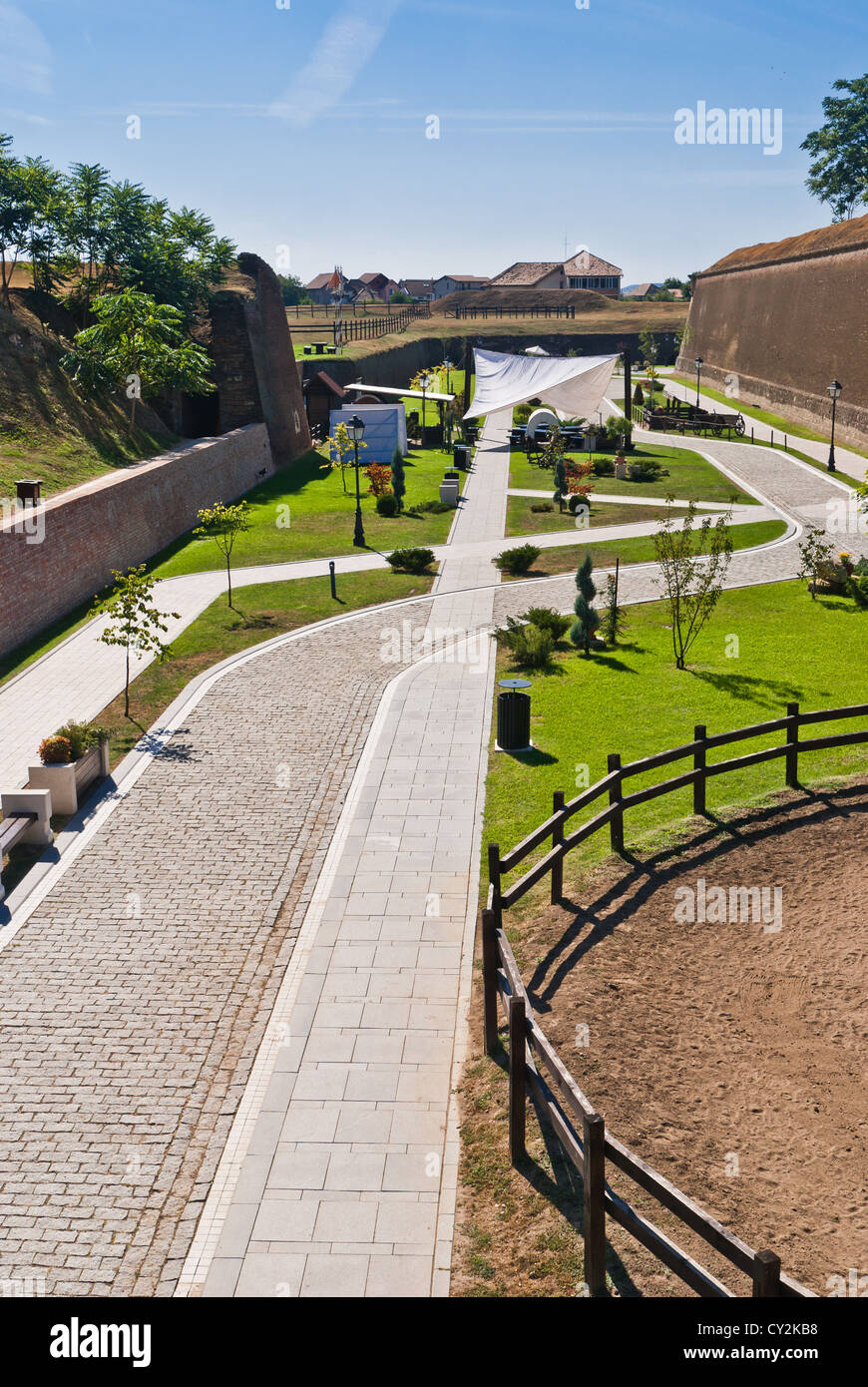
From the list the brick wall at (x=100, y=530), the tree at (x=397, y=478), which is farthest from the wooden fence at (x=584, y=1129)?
the tree at (x=397, y=478)

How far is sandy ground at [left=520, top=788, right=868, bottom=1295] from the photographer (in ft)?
21.1

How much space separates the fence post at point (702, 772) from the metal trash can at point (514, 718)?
260cm

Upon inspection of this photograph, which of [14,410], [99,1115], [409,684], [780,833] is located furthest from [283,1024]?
[14,410]

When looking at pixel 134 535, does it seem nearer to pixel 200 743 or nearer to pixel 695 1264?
pixel 200 743

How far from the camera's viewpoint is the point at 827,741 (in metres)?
12.1

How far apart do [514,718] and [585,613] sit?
4680 millimetres

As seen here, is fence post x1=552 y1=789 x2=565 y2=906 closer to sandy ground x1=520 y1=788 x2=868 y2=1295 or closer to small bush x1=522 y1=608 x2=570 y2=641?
sandy ground x1=520 y1=788 x2=868 y2=1295

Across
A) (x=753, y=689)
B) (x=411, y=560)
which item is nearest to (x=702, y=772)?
(x=753, y=689)

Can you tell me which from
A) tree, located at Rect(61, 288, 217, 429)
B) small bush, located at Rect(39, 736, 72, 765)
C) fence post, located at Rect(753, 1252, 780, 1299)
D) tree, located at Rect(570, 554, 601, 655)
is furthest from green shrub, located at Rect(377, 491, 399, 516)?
fence post, located at Rect(753, 1252, 780, 1299)

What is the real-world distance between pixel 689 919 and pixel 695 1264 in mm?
4605

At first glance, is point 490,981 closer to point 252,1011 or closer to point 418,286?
point 252,1011

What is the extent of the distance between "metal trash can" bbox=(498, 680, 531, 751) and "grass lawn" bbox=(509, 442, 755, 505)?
17.0m
